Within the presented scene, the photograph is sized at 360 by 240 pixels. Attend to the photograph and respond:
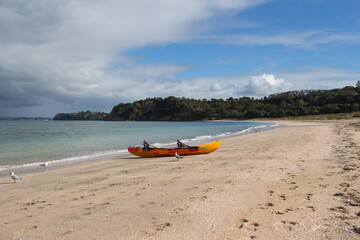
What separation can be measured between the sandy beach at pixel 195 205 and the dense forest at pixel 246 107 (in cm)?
8404

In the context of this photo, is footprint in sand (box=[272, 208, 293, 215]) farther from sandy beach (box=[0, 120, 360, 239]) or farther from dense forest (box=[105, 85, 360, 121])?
dense forest (box=[105, 85, 360, 121])

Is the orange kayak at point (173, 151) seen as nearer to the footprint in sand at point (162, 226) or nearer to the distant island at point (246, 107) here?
the footprint in sand at point (162, 226)

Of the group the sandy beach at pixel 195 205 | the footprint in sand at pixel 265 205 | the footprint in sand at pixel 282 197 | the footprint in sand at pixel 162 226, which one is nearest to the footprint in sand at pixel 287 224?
the sandy beach at pixel 195 205

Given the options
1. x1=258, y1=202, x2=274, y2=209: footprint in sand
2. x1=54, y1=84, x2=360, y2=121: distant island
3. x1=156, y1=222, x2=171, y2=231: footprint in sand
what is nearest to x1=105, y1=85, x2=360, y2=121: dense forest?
x1=54, y1=84, x2=360, y2=121: distant island

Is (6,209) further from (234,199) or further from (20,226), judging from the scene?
(234,199)

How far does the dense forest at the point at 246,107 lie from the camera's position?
8425 centimetres

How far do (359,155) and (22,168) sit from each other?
15.3 meters

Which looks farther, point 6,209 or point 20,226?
point 6,209

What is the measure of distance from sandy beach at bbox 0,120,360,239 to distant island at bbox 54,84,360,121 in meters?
84.1

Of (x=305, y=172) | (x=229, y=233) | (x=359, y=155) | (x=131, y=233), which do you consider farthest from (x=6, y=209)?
(x=359, y=155)

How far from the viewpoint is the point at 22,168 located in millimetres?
11688

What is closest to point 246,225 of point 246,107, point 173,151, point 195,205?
point 195,205

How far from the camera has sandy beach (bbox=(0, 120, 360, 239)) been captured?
13.0 feet

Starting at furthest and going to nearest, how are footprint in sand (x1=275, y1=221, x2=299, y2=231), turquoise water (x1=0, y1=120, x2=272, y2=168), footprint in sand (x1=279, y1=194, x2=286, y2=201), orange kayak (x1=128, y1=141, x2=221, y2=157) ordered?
turquoise water (x1=0, y1=120, x2=272, y2=168) < orange kayak (x1=128, y1=141, x2=221, y2=157) < footprint in sand (x1=279, y1=194, x2=286, y2=201) < footprint in sand (x1=275, y1=221, x2=299, y2=231)
